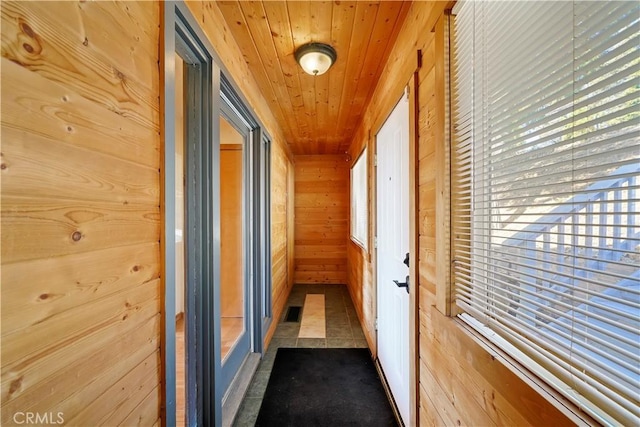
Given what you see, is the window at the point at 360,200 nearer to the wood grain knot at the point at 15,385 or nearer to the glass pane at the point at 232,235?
the glass pane at the point at 232,235

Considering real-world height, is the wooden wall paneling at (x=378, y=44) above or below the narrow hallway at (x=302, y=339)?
above

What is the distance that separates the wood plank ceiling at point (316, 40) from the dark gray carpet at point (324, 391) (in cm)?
252

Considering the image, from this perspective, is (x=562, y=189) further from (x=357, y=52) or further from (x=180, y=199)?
(x=357, y=52)

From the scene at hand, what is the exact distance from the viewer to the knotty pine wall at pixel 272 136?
4.42 feet

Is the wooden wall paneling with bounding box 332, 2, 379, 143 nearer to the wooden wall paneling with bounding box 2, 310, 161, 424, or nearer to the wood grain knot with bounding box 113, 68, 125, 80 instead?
the wood grain knot with bounding box 113, 68, 125, 80

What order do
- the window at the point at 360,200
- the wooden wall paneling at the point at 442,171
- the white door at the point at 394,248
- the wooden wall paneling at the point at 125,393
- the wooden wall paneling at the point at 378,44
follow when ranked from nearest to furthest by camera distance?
the wooden wall paneling at the point at 125,393 < the wooden wall paneling at the point at 442,171 < the wooden wall paneling at the point at 378,44 < the white door at the point at 394,248 < the window at the point at 360,200

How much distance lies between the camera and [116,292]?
69 cm

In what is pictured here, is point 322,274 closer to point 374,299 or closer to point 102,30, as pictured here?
point 374,299

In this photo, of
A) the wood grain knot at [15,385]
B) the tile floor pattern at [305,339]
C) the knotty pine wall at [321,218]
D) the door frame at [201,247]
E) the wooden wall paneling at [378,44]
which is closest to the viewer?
the wood grain knot at [15,385]

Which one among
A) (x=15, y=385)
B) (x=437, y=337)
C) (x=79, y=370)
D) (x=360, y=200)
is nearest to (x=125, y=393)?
(x=79, y=370)

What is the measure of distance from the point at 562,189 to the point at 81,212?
111 cm

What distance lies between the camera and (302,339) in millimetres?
2779

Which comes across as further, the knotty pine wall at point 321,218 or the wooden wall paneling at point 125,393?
the knotty pine wall at point 321,218

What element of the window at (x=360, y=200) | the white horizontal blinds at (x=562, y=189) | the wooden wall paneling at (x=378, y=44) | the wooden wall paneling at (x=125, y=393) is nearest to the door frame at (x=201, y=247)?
the wooden wall paneling at (x=125, y=393)
